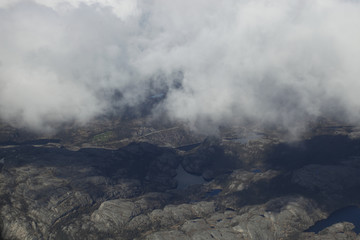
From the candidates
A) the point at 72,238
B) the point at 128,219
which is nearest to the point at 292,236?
the point at 128,219

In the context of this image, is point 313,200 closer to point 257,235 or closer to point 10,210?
point 257,235

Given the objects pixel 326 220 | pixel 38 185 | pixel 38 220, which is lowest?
pixel 326 220

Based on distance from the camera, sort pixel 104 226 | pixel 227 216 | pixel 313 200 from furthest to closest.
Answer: pixel 313 200
pixel 227 216
pixel 104 226

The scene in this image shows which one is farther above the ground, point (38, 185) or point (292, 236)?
point (38, 185)

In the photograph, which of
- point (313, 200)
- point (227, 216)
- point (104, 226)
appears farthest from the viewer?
point (313, 200)

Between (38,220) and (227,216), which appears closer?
(38,220)

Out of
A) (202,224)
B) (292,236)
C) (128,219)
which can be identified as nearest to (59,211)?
(128,219)

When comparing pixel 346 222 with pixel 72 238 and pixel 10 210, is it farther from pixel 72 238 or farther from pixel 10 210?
pixel 10 210
